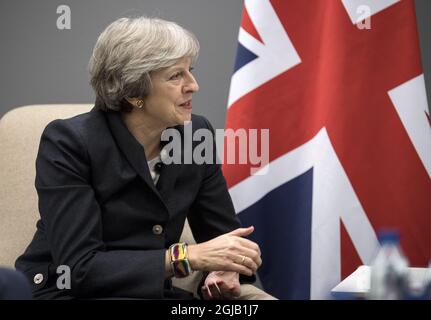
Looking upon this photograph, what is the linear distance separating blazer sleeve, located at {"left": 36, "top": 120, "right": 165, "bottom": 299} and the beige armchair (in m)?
0.33

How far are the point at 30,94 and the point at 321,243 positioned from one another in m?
1.40

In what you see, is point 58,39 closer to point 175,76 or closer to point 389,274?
point 175,76

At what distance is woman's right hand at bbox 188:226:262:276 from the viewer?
1881mm

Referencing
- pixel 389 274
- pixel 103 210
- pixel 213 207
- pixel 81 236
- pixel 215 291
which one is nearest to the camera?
pixel 389 274

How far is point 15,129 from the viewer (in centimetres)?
232

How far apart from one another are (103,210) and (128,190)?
9 cm

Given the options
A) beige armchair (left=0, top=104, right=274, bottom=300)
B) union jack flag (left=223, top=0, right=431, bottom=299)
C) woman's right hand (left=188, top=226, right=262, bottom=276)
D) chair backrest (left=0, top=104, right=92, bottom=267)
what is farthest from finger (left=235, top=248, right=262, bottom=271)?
union jack flag (left=223, top=0, right=431, bottom=299)

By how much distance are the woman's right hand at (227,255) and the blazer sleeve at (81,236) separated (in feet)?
0.31

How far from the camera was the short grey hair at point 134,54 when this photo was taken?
2.00 metres

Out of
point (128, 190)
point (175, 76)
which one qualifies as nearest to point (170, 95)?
point (175, 76)

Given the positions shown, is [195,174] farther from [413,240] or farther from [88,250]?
[413,240]

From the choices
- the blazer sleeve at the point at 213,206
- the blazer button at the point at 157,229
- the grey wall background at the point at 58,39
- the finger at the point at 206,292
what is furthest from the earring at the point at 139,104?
the grey wall background at the point at 58,39

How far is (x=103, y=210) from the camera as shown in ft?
6.56
